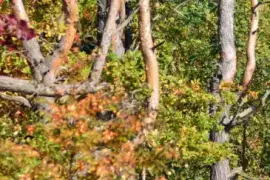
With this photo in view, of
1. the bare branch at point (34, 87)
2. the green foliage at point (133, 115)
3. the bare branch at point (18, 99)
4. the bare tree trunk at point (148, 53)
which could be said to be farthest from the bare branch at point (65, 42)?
the bare branch at point (34, 87)

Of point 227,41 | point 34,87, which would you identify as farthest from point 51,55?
point 227,41

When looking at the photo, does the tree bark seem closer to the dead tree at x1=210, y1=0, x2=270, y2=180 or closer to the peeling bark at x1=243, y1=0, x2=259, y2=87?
the dead tree at x1=210, y1=0, x2=270, y2=180

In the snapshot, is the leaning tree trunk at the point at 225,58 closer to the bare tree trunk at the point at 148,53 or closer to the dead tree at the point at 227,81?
the dead tree at the point at 227,81

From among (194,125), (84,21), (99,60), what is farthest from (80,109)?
(84,21)

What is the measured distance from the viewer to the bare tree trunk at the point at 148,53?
14.6m

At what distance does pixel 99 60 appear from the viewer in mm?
12797

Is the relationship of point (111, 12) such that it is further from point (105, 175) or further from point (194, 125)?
point (105, 175)

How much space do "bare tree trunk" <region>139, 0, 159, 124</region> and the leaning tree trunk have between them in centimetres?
224

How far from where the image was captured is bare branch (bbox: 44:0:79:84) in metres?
13.0

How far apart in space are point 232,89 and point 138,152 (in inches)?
343

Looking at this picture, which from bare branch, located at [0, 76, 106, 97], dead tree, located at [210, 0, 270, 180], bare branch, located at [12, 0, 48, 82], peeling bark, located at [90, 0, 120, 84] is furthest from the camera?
dead tree, located at [210, 0, 270, 180]

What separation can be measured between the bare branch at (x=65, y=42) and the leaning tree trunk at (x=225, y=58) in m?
4.44

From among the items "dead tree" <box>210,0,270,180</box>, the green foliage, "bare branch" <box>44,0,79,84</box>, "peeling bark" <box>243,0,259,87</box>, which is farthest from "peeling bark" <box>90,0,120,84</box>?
"peeling bark" <box>243,0,259,87</box>

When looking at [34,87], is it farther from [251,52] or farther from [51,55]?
[251,52]
